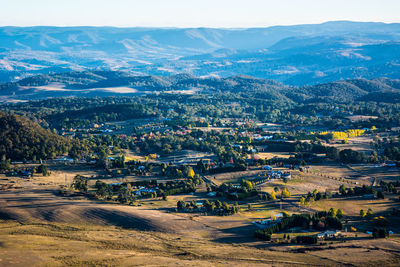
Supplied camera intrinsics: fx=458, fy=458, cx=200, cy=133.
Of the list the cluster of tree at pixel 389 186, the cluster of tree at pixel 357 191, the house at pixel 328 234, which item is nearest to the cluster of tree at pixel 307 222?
the house at pixel 328 234

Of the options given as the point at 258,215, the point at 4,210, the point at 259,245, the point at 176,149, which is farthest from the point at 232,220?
the point at 176,149

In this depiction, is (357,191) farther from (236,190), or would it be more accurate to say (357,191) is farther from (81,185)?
(81,185)

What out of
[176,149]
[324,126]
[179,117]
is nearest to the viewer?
[176,149]

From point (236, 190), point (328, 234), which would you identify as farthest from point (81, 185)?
point (328, 234)

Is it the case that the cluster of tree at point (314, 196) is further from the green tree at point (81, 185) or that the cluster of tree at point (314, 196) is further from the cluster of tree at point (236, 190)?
the green tree at point (81, 185)

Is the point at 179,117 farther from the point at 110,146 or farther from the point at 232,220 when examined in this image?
the point at 232,220

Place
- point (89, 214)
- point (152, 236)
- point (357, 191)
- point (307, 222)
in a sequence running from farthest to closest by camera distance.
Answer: point (357, 191)
point (89, 214)
point (307, 222)
point (152, 236)
